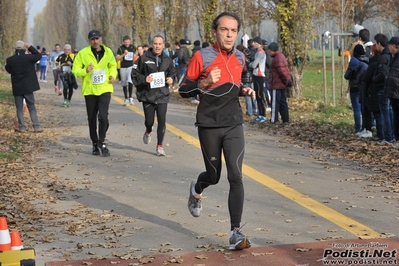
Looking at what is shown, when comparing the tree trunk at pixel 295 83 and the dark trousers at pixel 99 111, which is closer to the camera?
the dark trousers at pixel 99 111

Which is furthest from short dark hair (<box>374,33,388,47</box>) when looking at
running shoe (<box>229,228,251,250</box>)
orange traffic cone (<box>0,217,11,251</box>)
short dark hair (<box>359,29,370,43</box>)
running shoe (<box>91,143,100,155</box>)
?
orange traffic cone (<box>0,217,11,251</box>)

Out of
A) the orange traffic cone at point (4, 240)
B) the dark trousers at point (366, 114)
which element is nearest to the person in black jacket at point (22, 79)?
the dark trousers at point (366, 114)

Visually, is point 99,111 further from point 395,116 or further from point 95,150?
point 395,116

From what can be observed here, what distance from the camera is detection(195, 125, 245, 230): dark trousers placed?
711cm

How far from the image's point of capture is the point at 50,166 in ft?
41.1

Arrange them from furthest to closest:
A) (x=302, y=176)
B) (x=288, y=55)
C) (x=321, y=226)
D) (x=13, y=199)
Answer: (x=288, y=55) < (x=302, y=176) < (x=13, y=199) < (x=321, y=226)

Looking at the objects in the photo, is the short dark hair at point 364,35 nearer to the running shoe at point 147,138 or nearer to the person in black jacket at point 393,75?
the person in black jacket at point 393,75

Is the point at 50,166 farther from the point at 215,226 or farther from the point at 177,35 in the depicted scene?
the point at 177,35

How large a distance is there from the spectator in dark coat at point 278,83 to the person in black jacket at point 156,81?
5.05 m

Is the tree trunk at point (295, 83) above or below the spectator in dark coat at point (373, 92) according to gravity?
below

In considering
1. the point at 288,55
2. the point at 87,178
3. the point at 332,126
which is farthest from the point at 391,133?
the point at 288,55

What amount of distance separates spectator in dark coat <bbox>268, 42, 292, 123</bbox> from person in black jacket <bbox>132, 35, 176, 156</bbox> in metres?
5.05

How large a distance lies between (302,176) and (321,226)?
128 inches

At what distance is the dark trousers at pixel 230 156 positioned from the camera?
711 centimetres
